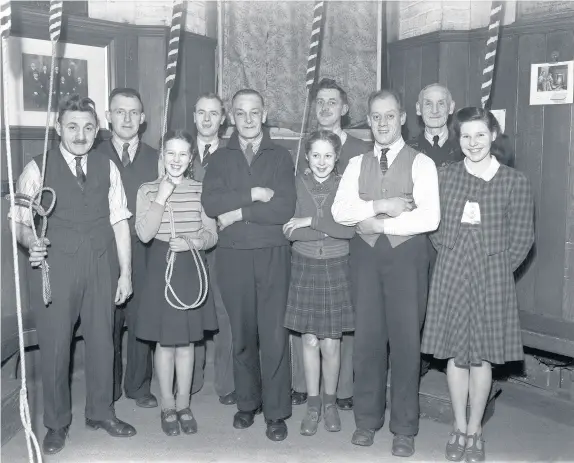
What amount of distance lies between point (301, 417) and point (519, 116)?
217 centimetres

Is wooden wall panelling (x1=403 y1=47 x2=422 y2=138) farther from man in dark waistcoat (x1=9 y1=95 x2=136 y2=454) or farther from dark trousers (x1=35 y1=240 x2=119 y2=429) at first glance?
dark trousers (x1=35 y1=240 x2=119 y2=429)

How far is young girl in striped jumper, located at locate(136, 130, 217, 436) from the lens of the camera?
3.20 metres

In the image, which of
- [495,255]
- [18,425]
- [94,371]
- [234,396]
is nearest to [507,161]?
[495,255]

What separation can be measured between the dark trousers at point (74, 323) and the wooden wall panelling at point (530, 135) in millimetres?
2400

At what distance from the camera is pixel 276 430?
10.8 feet

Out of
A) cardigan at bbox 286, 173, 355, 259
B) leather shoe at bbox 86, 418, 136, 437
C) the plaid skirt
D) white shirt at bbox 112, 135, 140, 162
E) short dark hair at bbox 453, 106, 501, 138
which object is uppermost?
short dark hair at bbox 453, 106, 501, 138

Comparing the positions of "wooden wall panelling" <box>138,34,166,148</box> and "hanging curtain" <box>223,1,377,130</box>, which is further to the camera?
"hanging curtain" <box>223,1,377,130</box>

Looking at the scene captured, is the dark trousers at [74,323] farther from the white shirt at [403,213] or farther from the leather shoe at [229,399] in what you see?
the white shirt at [403,213]

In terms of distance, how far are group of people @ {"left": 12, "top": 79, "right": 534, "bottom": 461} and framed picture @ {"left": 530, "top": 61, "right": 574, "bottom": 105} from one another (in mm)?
671

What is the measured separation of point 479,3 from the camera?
423 centimetres

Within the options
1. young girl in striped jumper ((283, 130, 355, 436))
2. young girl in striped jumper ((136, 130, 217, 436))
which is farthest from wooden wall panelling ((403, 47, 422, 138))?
young girl in striped jumper ((136, 130, 217, 436))

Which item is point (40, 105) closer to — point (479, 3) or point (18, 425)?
point (18, 425)

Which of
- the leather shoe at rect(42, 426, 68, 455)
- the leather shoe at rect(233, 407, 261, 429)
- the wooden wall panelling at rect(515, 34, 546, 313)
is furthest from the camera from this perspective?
the wooden wall panelling at rect(515, 34, 546, 313)

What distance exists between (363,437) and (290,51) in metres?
2.62
